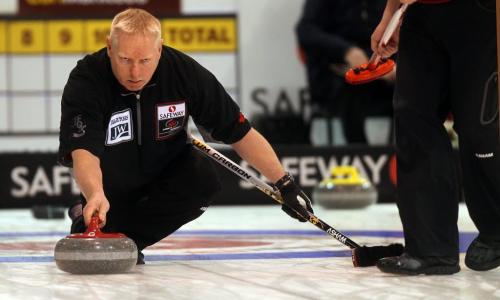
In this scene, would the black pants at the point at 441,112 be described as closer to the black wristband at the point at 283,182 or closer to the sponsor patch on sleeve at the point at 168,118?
the black wristband at the point at 283,182

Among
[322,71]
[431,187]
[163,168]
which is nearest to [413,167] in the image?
[431,187]

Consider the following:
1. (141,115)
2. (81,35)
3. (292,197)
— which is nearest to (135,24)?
(141,115)

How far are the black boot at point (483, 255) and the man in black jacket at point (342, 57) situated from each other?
4.73 meters

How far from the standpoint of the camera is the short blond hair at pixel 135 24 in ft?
9.76

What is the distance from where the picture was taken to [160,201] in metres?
3.39

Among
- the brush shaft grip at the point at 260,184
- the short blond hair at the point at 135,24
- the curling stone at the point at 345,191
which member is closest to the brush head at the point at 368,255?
the brush shaft grip at the point at 260,184

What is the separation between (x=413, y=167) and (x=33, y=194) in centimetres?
467

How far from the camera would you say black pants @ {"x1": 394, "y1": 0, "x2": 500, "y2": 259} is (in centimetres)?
296

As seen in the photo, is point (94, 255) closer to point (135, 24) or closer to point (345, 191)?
point (135, 24)

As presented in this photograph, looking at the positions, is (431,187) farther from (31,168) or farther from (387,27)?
(31,168)

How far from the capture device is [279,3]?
9.07m

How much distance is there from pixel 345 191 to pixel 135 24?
12.4 ft

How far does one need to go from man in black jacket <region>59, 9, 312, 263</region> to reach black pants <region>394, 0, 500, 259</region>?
17.9 inches

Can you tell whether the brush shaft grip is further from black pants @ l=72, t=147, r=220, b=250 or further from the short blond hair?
the short blond hair
